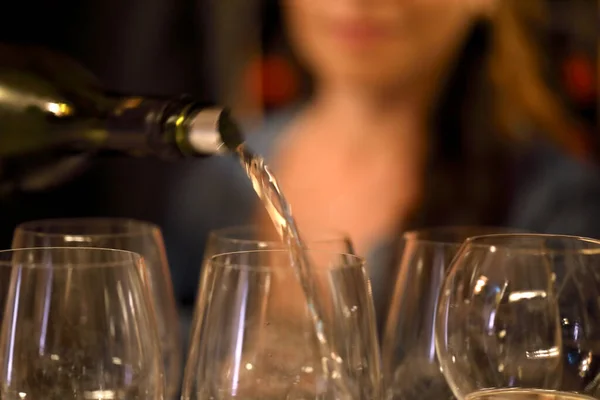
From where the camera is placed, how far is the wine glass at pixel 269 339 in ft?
1.61

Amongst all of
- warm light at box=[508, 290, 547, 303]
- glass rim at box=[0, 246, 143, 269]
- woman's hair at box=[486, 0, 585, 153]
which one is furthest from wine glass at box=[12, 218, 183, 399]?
woman's hair at box=[486, 0, 585, 153]

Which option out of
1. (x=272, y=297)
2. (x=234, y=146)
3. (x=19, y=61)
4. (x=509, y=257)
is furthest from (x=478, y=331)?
(x=19, y=61)

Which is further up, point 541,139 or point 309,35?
point 309,35

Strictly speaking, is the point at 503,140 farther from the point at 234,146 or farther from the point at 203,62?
the point at 234,146

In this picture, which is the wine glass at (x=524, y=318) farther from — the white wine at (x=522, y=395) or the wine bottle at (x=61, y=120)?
the wine bottle at (x=61, y=120)

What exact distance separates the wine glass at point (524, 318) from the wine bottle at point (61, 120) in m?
0.25

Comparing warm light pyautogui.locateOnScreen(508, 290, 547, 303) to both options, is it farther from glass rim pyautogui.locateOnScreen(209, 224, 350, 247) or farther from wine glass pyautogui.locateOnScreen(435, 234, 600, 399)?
glass rim pyautogui.locateOnScreen(209, 224, 350, 247)

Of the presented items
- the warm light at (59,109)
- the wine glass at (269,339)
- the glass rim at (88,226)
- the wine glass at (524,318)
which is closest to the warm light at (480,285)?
the wine glass at (524,318)

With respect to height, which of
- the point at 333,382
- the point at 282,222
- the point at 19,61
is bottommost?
the point at 333,382

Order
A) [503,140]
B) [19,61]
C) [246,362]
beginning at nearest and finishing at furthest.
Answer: [246,362], [19,61], [503,140]

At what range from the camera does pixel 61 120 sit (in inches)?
31.5

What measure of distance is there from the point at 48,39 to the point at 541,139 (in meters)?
0.75

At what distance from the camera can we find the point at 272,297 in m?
0.50

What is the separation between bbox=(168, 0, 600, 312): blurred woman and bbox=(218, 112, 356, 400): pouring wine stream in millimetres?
505
